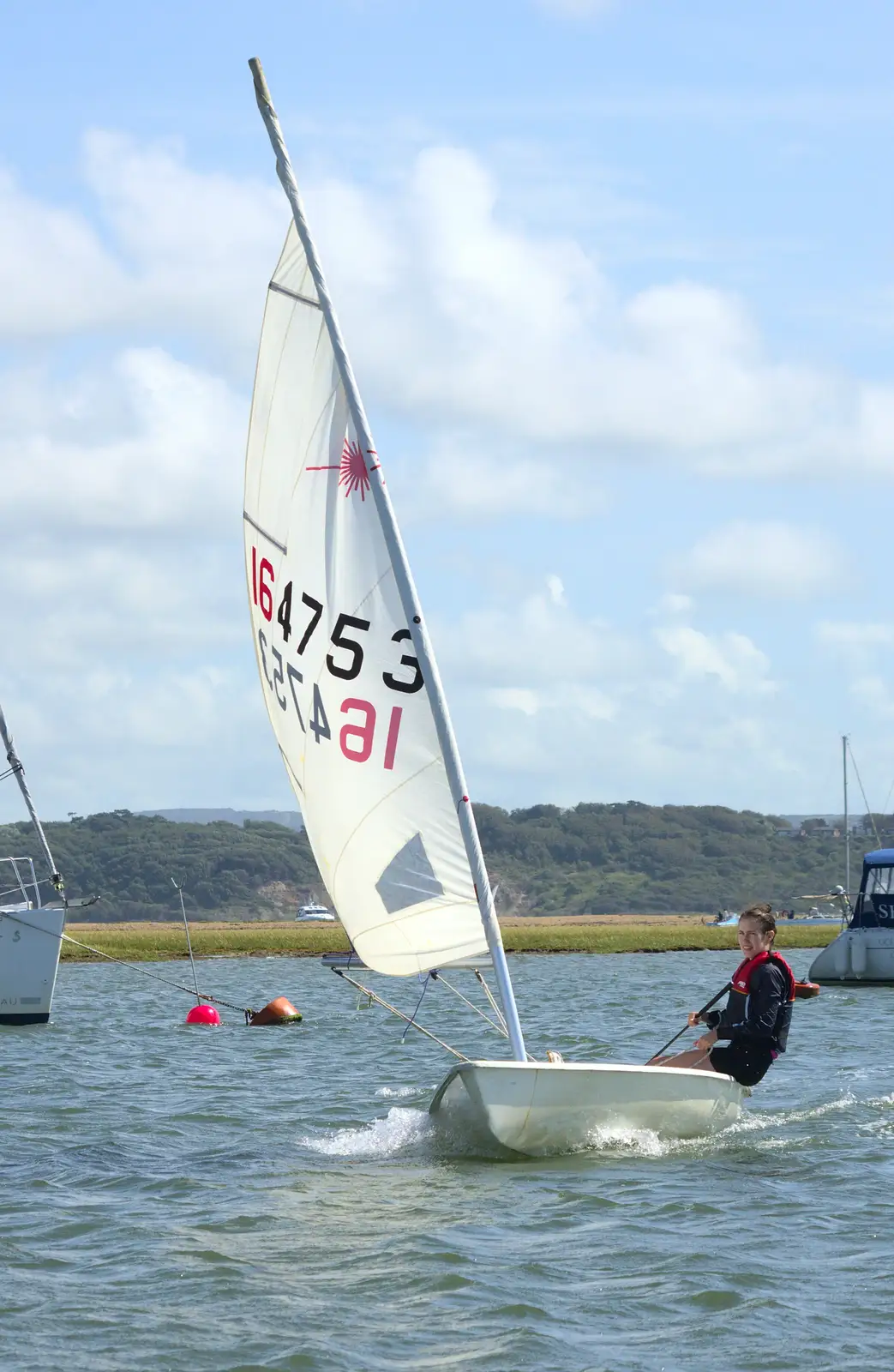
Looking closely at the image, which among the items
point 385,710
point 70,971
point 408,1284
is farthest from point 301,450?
point 70,971

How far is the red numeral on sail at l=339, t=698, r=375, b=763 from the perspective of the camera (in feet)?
41.1

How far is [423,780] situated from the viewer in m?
12.4

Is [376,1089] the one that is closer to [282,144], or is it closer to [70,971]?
[282,144]

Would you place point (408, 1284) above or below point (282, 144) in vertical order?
below

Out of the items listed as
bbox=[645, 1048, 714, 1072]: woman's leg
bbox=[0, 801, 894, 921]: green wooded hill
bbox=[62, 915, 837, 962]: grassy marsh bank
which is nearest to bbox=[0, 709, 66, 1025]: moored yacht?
bbox=[645, 1048, 714, 1072]: woman's leg

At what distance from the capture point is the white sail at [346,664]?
12391 millimetres

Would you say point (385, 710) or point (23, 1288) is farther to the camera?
point (385, 710)

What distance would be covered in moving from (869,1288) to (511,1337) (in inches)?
86.8

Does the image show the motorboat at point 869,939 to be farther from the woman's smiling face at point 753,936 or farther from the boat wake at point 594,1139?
the woman's smiling face at point 753,936

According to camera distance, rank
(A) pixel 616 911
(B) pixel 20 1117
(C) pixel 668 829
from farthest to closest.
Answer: (C) pixel 668 829 → (A) pixel 616 911 → (B) pixel 20 1117

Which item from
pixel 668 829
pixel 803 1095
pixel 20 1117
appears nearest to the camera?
pixel 20 1117

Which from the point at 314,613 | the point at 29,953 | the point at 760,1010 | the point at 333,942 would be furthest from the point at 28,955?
the point at 333,942

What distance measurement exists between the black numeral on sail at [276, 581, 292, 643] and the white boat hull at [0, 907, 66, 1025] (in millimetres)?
12537

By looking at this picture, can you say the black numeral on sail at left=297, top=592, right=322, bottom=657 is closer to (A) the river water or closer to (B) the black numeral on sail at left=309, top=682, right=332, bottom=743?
(B) the black numeral on sail at left=309, top=682, right=332, bottom=743
